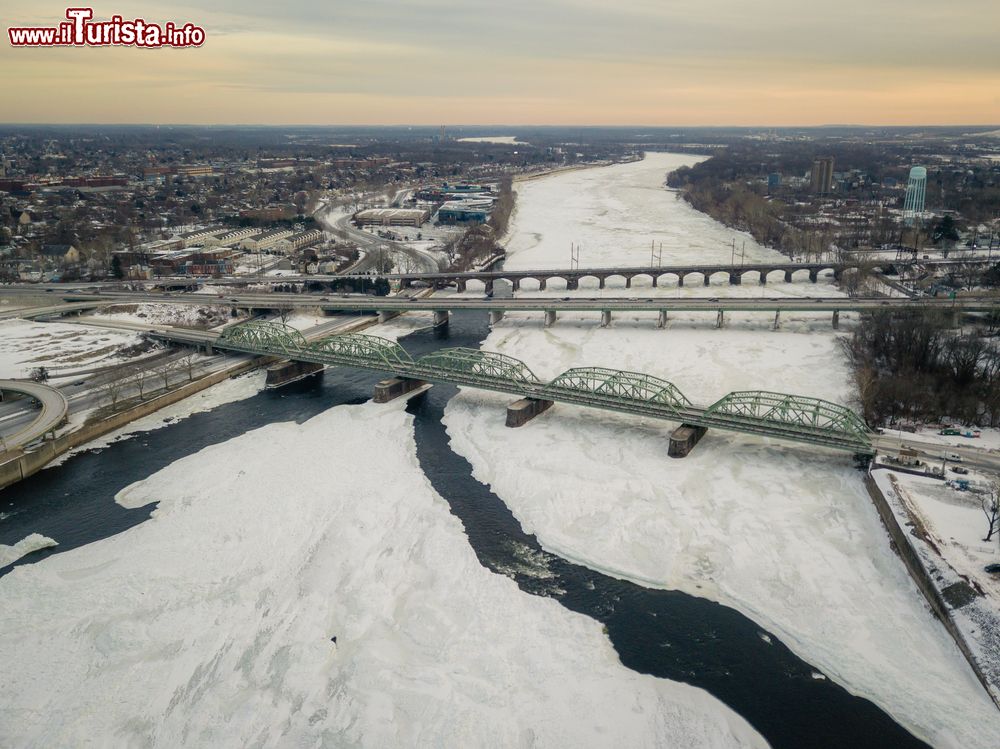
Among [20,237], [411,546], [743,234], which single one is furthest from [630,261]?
[20,237]

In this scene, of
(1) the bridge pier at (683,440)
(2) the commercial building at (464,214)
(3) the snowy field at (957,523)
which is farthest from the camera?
(2) the commercial building at (464,214)

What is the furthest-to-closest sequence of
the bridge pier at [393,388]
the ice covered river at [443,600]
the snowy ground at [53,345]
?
1. the snowy ground at [53,345]
2. the bridge pier at [393,388]
3. the ice covered river at [443,600]

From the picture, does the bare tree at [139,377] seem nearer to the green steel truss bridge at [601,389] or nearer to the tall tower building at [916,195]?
the green steel truss bridge at [601,389]

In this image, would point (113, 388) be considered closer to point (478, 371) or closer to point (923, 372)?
point (478, 371)

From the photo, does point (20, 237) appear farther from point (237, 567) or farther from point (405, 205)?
point (237, 567)

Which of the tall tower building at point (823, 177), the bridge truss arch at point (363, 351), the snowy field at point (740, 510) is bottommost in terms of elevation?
the snowy field at point (740, 510)

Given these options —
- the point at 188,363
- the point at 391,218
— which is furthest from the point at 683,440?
the point at 391,218

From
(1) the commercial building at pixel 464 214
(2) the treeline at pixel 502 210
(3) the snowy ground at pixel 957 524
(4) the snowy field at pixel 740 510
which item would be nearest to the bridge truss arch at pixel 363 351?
(4) the snowy field at pixel 740 510
